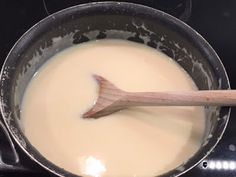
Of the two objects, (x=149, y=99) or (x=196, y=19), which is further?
(x=196, y=19)

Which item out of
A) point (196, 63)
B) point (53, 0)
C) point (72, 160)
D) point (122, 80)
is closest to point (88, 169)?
point (72, 160)

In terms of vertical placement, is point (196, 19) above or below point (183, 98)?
above

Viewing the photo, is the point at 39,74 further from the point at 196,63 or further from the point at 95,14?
the point at 196,63

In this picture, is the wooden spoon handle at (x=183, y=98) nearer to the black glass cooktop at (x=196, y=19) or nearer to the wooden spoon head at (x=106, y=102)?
the wooden spoon head at (x=106, y=102)

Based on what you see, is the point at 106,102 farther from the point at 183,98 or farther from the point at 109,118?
the point at 183,98

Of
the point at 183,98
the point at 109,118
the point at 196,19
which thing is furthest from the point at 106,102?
the point at 196,19

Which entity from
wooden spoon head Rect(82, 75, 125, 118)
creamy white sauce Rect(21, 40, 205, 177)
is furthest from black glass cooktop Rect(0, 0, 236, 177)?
wooden spoon head Rect(82, 75, 125, 118)
